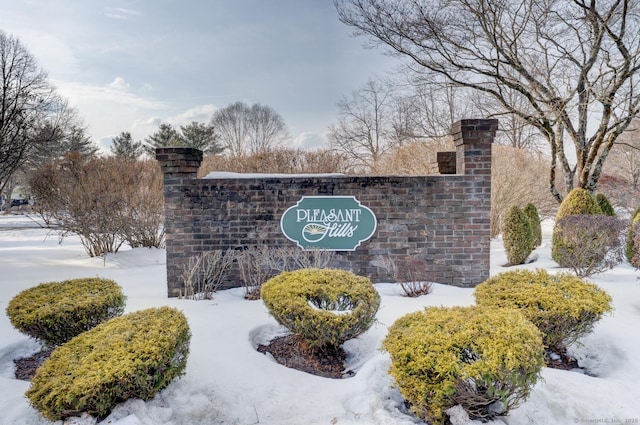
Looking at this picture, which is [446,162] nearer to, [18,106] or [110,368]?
[110,368]

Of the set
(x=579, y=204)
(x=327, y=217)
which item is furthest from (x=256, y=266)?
(x=579, y=204)

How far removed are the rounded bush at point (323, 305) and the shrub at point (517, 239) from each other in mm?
6008

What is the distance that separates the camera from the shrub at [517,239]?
8.15 metres

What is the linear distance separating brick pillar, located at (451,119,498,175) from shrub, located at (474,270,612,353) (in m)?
2.24

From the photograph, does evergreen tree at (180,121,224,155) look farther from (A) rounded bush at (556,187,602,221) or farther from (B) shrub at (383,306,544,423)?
(B) shrub at (383,306,544,423)

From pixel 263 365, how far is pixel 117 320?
3.93 feet

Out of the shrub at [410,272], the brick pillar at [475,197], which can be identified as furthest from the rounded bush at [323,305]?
the brick pillar at [475,197]

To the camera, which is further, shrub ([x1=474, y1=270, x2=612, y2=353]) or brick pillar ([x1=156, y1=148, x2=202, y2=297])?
brick pillar ([x1=156, y1=148, x2=202, y2=297])

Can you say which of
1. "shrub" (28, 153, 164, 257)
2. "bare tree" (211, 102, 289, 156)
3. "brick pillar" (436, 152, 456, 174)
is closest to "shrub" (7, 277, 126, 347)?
"brick pillar" (436, 152, 456, 174)

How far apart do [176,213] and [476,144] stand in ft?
14.4

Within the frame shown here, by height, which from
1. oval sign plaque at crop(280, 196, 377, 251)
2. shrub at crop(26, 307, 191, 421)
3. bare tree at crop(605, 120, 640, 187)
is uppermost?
bare tree at crop(605, 120, 640, 187)

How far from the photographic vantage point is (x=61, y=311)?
309 centimetres

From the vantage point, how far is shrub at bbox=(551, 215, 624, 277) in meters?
5.83

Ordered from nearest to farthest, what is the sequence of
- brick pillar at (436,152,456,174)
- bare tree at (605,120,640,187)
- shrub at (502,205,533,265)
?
1. brick pillar at (436,152,456,174)
2. shrub at (502,205,533,265)
3. bare tree at (605,120,640,187)
